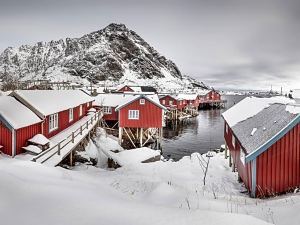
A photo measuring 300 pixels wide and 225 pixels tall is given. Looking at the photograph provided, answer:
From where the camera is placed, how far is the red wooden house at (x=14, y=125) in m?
18.0

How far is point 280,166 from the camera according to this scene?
13680mm

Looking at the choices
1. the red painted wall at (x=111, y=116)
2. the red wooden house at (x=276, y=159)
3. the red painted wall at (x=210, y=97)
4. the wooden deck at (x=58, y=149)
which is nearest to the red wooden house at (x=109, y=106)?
the red painted wall at (x=111, y=116)

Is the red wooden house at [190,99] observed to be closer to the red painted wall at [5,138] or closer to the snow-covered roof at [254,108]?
the snow-covered roof at [254,108]

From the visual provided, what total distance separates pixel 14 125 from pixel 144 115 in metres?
21.2

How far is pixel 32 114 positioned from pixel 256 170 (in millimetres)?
16021

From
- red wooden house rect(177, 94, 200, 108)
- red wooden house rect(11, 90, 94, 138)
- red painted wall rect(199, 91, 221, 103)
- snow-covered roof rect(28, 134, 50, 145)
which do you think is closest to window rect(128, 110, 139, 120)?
red wooden house rect(11, 90, 94, 138)

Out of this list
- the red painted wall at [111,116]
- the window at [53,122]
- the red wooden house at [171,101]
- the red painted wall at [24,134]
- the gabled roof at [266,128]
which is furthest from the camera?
the red wooden house at [171,101]

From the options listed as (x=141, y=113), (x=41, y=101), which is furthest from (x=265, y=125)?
(x=141, y=113)

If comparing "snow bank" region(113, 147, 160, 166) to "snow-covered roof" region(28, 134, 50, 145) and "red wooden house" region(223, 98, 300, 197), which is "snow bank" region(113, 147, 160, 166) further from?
"red wooden house" region(223, 98, 300, 197)

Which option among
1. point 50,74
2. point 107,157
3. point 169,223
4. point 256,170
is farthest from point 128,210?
point 50,74

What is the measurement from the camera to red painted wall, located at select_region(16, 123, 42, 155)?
18.5 m

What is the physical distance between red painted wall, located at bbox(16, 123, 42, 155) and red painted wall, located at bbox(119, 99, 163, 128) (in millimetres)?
16810

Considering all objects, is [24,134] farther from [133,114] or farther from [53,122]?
[133,114]

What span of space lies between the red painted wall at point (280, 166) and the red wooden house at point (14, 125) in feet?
47.8
